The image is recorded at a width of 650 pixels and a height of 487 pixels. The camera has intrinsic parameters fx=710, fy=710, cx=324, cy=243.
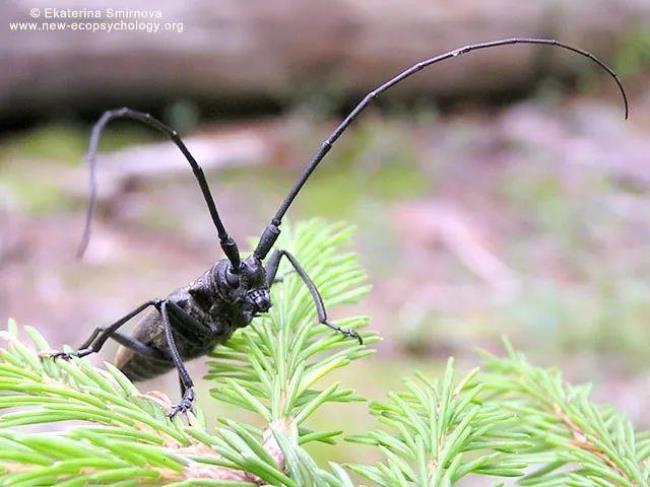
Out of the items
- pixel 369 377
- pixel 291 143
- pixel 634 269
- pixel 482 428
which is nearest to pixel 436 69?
pixel 291 143

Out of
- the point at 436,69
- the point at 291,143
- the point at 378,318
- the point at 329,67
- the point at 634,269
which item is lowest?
the point at 378,318

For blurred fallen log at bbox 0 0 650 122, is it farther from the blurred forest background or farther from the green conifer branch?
the green conifer branch

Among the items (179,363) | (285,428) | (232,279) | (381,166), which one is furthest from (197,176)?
(381,166)

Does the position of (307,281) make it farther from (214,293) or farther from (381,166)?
(381,166)

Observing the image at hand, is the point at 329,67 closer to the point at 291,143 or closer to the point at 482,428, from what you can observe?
the point at 291,143

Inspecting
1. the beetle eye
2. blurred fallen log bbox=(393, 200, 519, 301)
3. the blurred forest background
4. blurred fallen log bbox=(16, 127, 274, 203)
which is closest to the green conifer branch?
the beetle eye

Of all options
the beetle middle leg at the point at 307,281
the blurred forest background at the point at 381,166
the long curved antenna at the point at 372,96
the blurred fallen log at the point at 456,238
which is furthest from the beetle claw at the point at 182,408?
the blurred fallen log at the point at 456,238

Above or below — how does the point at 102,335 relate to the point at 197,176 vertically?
below
